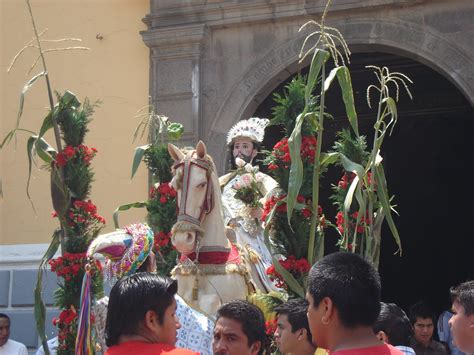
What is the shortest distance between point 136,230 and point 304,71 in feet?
19.3

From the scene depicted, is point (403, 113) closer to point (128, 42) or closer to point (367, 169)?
point (128, 42)

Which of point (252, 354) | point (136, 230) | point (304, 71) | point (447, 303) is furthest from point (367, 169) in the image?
point (447, 303)

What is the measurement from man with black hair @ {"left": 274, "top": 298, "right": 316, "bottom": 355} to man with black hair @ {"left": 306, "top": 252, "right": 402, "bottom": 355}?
1.11 meters

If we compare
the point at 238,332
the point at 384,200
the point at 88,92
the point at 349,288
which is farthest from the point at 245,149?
the point at 349,288

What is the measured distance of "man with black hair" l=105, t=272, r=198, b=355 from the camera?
369 cm

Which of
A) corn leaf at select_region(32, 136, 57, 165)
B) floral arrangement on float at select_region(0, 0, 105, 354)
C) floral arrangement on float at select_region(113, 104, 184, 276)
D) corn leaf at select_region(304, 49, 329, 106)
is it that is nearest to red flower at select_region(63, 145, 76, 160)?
floral arrangement on float at select_region(0, 0, 105, 354)

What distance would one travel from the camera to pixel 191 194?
6.42 metres

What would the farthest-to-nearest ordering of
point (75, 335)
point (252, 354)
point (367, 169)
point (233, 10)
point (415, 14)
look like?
point (233, 10)
point (415, 14)
point (75, 335)
point (367, 169)
point (252, 354)

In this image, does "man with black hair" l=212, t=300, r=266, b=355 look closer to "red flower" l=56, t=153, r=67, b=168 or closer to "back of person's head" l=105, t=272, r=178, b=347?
"back of person's head" l=105, t=272, r=178, b=347

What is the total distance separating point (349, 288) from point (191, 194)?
10.1 feet

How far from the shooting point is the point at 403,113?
1383 centimetres

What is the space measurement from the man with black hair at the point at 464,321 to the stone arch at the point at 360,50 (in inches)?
227

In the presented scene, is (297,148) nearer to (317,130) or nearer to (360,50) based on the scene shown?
(317,130)

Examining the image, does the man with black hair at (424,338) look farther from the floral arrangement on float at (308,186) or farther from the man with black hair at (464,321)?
the man with black hair at (464,321)
